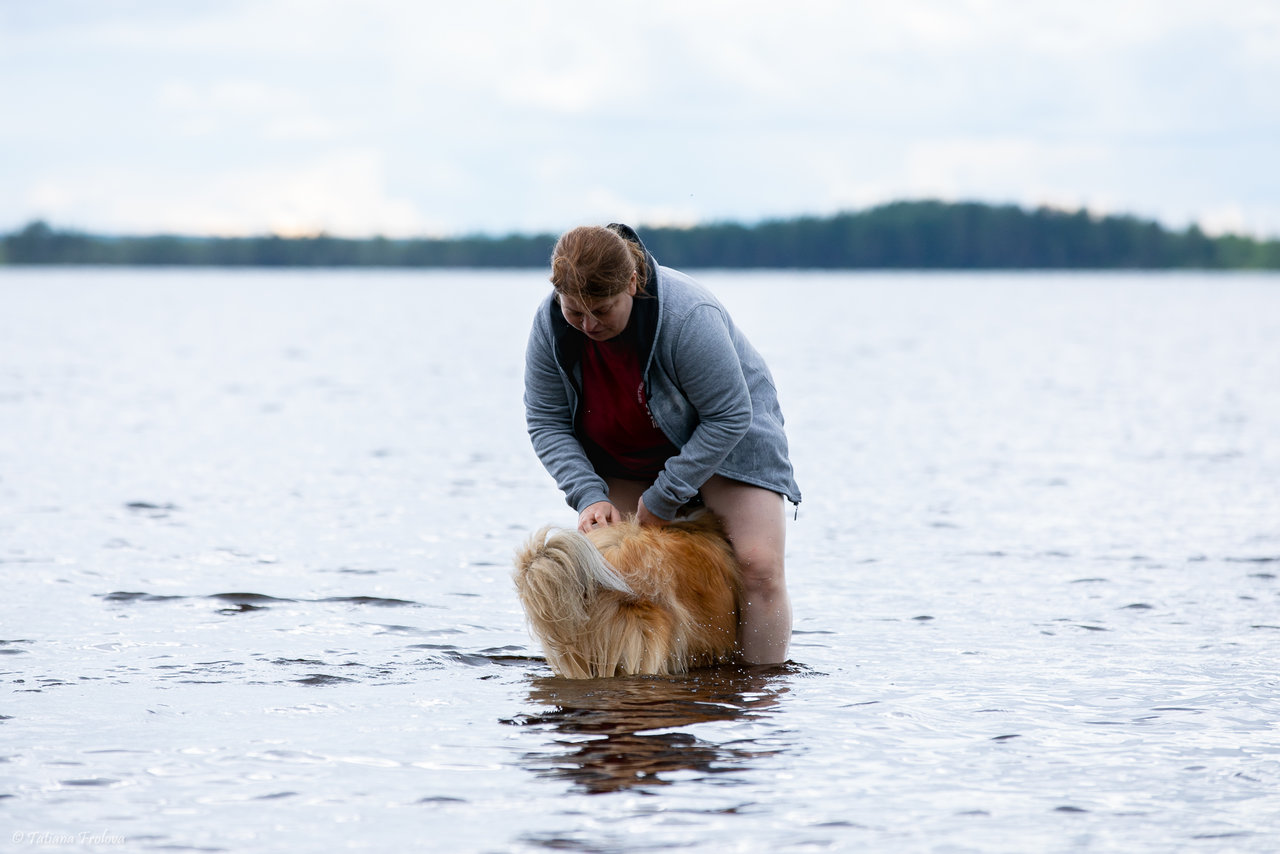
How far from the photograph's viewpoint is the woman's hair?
529 centimetres

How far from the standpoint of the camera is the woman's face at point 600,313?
212 inches

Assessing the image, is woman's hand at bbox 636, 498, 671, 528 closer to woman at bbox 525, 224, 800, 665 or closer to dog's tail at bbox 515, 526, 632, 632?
woman at bbox 525, 224, 800, 665

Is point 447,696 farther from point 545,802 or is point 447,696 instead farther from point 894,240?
point 894,240

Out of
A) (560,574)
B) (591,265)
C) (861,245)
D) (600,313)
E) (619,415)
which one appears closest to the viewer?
(591,265)

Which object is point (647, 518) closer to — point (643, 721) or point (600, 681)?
point (600, 681)

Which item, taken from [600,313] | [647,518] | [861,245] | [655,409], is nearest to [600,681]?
[647,518]

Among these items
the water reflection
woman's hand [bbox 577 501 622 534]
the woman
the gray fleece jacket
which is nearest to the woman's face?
the woman

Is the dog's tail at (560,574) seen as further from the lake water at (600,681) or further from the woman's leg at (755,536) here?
the woman's leg at (755,536)

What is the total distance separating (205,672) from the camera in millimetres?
6227

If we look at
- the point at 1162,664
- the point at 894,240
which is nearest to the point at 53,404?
the point at 1162,664

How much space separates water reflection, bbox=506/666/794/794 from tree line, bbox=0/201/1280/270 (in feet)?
304

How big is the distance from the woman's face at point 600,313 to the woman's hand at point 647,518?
0.82 meters

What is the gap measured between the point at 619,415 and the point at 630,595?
76 cm

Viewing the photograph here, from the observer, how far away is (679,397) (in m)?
5.82
